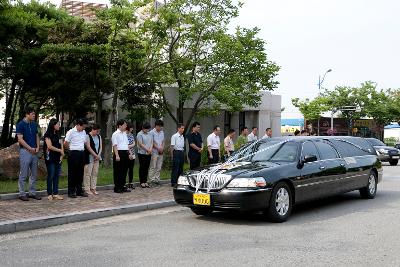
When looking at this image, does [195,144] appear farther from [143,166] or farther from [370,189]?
[370,189]

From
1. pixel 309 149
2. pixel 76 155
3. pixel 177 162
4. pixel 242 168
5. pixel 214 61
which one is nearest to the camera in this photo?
pixel 242 168

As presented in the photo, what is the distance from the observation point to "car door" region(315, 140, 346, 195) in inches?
362

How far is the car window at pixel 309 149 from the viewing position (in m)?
8.96

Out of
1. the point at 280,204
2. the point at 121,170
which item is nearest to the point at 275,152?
the point at 280,204

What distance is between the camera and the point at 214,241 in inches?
256

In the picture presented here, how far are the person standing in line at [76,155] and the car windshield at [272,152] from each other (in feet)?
11.2

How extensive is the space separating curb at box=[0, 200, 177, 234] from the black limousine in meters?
1.22

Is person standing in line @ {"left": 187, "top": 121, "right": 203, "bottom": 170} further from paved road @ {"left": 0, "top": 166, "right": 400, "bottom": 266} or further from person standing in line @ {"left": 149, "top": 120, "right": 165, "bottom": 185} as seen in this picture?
paved road @ {"left": 0, "top": 166, "right": 400, "bottom": 266}

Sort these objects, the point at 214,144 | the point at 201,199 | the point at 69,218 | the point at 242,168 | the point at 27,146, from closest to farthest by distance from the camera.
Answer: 1. the point at 201,199
2. the point at 69,218
3. the point at 242,168
4. the point at 27,146
5. the point at 214,144

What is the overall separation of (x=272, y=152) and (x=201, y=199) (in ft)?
6.22

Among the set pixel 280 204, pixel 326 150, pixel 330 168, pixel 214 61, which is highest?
pixel 214 61

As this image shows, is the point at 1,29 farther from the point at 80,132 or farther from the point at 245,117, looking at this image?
the point at 245,117

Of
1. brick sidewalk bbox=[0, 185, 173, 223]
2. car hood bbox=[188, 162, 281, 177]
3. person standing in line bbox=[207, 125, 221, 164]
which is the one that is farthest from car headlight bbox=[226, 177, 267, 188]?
person standing in line bbox=[207, 125, 221, 164]

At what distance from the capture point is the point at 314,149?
9.31 metres
